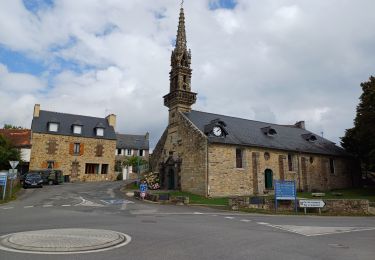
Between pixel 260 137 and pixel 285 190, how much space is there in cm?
1336

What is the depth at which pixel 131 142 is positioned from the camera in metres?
65.2

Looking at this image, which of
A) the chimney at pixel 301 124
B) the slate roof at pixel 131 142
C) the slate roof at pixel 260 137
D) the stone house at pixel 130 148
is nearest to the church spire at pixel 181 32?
the slate roof at pixel 260 137

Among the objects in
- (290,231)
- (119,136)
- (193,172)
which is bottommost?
(290,231)

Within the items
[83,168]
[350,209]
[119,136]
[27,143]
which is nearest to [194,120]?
[350,209]

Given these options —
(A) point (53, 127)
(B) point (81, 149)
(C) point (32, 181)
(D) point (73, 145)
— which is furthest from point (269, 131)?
(A) point (53, 127)

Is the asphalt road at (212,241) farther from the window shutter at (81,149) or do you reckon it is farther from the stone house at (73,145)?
the window shutter at (81,149)

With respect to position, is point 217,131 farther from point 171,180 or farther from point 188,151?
point 171,180

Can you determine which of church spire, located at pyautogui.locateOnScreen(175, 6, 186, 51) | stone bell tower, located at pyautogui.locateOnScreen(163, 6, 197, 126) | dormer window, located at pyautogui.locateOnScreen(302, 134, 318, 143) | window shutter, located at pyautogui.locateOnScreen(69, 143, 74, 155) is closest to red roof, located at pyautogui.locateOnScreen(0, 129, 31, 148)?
window shutter, located at pyautogui.locateOnScreen(69, 143, 74, 155)

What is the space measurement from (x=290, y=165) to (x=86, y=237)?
3029cm

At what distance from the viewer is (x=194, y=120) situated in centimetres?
3406

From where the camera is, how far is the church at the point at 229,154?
3038 centimetres

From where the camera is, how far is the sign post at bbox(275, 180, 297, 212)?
23125mm

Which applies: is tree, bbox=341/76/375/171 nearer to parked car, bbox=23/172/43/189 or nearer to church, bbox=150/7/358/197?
church, bbox=150/7/358/197

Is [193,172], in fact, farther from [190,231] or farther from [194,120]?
Result: [190,231]
